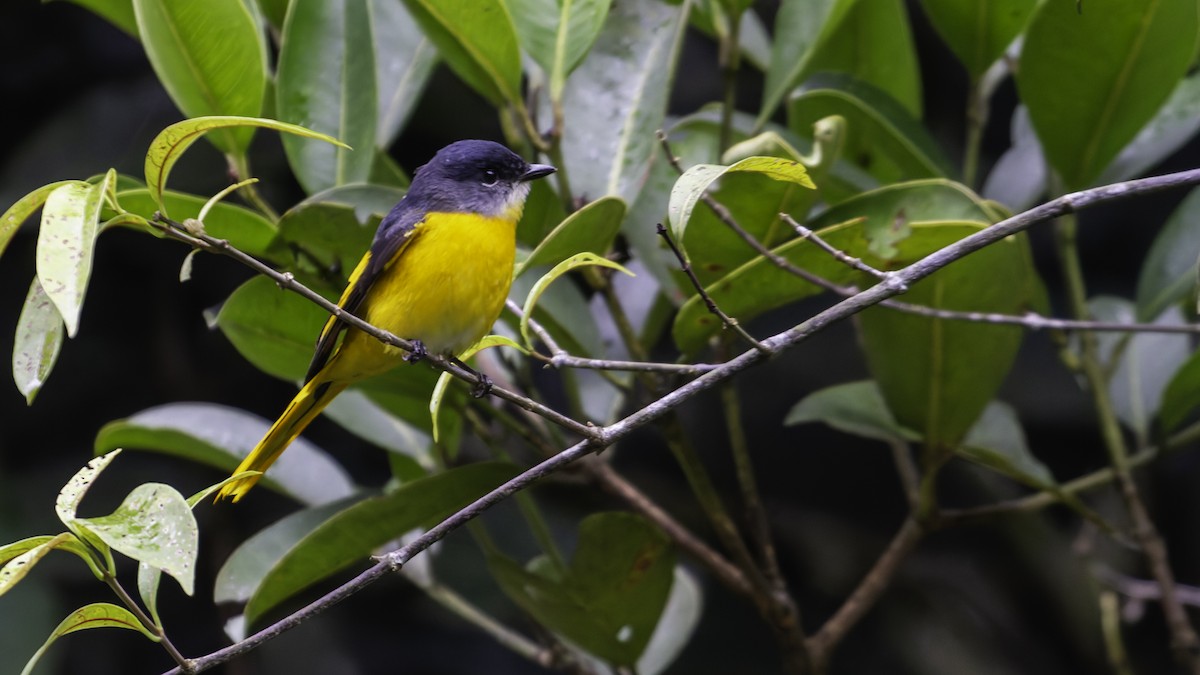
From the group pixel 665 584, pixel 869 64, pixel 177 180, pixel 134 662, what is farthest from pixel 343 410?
pixel 134 662

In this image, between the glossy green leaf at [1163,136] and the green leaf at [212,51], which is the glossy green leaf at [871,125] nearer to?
the glossy green leaf at [1163,136]

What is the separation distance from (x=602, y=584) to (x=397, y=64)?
132 centimetres

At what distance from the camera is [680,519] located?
4035mm

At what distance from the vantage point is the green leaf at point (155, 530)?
1.17 m

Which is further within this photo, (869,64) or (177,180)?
(177,180)

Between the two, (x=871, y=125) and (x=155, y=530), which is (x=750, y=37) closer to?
(x=871, y=125)

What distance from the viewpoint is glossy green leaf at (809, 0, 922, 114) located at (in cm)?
278

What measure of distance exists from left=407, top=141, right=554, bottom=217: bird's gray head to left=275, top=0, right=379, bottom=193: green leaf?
15 centimetres

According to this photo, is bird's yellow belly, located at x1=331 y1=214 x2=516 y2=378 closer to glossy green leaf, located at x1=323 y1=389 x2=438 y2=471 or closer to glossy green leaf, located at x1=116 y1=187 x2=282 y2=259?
glossy green leaf, located at x1=116 y1=187 x2=282 y2=259

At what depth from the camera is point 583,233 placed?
196cm

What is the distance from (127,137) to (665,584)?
7.70 ft

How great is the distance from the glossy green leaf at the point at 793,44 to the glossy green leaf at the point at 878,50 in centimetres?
22

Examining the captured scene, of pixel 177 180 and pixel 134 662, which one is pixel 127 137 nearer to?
pixel 177 180

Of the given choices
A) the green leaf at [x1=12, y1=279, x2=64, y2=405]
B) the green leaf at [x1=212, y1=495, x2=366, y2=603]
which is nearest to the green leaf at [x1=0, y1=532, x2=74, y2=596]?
the green leaf at [x1=12, y1=279, x2=64, y2=405]
